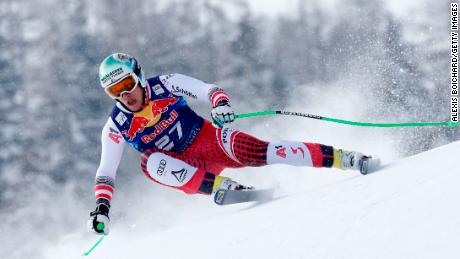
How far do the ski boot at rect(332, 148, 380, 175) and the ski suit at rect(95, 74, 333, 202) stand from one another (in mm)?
672

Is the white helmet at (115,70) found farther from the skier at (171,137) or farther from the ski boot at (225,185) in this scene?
the ski boot at (225,185)

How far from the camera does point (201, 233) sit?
A: 4312 millimetres

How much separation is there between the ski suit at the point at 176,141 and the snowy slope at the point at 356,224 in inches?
25.9

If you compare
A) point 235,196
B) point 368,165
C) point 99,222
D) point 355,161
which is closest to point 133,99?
point 99,222

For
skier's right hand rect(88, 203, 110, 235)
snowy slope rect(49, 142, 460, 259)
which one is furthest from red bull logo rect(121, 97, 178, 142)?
snowy slope rect(49, 142, 460, 259)

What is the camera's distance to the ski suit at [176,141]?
5.07m

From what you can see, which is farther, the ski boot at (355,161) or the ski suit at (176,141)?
the ski suit at (176,141)

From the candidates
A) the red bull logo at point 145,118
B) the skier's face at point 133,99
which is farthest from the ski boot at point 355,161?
the skier's face at point 133,99

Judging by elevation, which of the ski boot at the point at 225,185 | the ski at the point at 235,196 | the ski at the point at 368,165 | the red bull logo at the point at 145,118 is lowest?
the ski at the point at 235,196

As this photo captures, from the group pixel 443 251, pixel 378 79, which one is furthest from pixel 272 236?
pixel 378 79

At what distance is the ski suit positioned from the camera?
5074 mm

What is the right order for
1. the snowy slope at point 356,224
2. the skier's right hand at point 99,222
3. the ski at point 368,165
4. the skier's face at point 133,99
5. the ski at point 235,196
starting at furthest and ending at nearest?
the skier's face at point 133,99
the skier's right hand at point 99,222
the ski at point 235,196
the ski at point 368,165
the snowy slope at point 356,224

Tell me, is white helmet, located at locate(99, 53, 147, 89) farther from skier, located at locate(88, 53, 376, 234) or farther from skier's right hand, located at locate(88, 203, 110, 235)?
skier's right hand, located at locate(88, 203, 110, 235)

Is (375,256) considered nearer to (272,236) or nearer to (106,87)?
(272,236)
